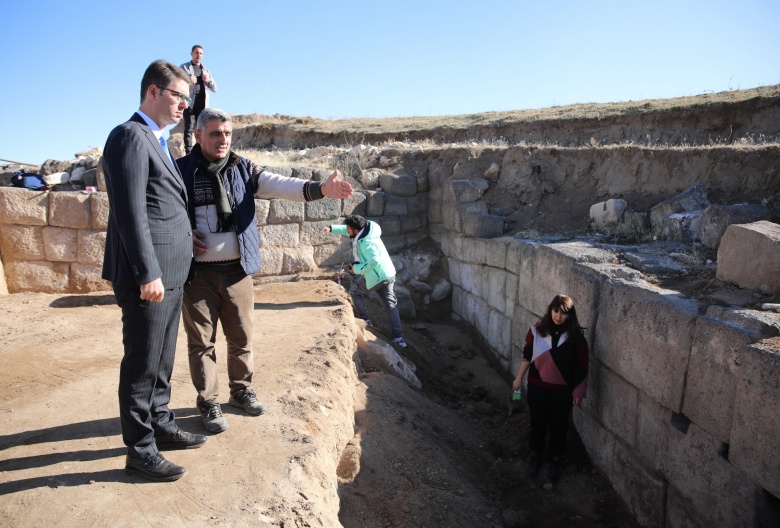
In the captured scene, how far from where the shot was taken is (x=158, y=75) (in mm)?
2947

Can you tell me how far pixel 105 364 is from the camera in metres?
4.85

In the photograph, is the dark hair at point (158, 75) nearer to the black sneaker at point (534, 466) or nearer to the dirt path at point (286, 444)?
the dirt path at point (286, 444)

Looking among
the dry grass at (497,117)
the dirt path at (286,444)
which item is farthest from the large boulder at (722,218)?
the dry grass at (497,117)

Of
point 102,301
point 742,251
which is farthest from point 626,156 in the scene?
point 102,301

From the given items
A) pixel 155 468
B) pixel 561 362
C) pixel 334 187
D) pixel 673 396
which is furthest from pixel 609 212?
pixel 155 468

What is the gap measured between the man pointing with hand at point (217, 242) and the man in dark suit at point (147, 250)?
0.31 meters

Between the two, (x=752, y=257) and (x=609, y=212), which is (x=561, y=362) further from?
(x=609, y=212)

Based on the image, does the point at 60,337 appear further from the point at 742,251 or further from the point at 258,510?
the point at 742,251

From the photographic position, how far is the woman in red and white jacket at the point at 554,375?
5.14 meters

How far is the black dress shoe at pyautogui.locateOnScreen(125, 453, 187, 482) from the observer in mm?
2969

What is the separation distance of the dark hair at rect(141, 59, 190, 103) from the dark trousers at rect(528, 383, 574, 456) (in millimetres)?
4298

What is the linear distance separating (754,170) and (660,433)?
4355 millimetres

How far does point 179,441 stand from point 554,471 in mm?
3787

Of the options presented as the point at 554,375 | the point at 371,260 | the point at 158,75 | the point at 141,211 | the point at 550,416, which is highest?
the point at 158,75
